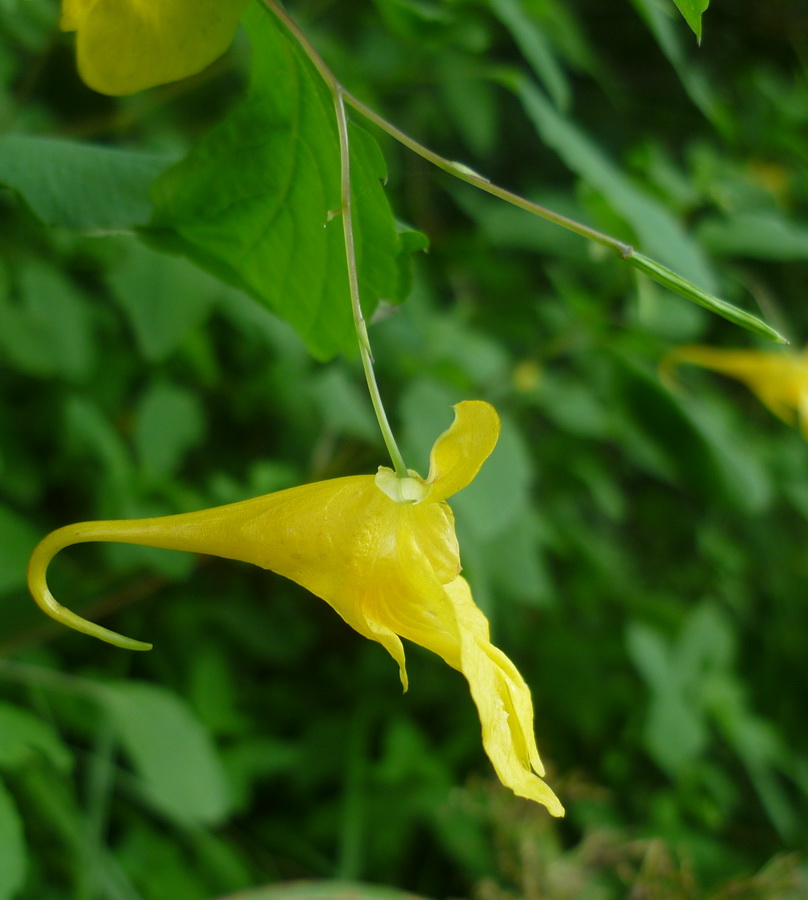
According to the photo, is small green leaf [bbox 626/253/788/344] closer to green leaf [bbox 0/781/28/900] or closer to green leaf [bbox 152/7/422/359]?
green leaf [bbox 152/7/422/359]

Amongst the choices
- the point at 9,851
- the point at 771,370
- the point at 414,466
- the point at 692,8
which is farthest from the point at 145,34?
the point at 771,370

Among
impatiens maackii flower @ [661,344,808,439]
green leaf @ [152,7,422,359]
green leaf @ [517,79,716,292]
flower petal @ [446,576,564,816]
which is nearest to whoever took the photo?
flower petal @ [446,576,564,816]

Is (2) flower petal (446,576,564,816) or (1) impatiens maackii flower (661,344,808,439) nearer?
(2) flower petal (446,576,564,816)

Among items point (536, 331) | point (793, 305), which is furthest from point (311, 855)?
point (793, 305)

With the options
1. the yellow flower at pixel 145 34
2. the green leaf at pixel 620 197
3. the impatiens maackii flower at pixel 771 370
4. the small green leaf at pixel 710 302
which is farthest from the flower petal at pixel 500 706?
the impatiens maackii flower at pixel 771 370

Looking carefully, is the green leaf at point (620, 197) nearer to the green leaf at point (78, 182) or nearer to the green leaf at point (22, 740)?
the green leaf at point (78, 182)

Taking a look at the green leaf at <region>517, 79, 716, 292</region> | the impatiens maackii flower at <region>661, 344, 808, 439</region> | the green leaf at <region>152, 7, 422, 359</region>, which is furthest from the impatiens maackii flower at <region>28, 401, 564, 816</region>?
the impatiens maackii flower at <region>661, 344, 808, 439</region>

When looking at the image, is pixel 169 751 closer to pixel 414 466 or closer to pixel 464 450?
pixel 414 466
